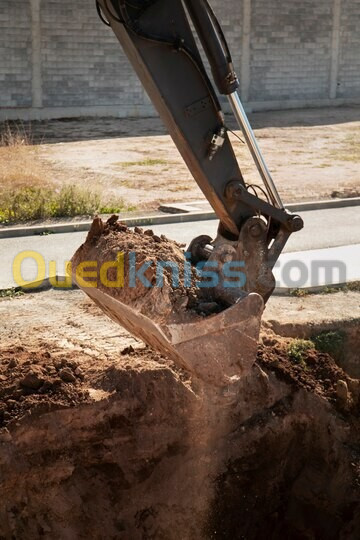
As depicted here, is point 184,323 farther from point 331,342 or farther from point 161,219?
Result: point 161,219

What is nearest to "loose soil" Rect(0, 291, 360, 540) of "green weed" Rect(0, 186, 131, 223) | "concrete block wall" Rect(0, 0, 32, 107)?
"green weed" Rect(0, 186, 131, 223)

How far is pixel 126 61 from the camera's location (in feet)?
78.0

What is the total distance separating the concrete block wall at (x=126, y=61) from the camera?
22.6m

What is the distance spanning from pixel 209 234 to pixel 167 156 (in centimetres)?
726

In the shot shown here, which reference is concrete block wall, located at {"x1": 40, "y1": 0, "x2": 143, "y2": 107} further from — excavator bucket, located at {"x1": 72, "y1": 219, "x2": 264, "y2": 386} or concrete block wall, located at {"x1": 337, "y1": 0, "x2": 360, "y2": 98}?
excavator bucket, located at {"x1": 72, "y1": 219, "x2": 264, "y2": 386}

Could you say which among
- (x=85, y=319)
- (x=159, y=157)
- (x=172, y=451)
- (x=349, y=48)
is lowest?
(x=172, y=451)

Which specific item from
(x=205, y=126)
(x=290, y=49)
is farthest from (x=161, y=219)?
(x=290, y=49)

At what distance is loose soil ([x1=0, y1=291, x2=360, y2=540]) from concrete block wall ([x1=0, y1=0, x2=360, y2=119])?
51.4 feet

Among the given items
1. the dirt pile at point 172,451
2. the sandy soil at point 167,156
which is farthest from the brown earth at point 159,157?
the dirt pile at point 172,451

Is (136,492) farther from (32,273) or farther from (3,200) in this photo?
(3,200)

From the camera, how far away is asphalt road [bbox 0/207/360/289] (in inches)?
411

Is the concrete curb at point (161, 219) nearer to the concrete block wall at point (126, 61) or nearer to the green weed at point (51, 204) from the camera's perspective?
the green weed at point (51, 204)

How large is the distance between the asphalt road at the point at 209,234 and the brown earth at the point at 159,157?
1524mm

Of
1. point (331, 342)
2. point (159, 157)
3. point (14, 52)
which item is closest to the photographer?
point (331, 342)
